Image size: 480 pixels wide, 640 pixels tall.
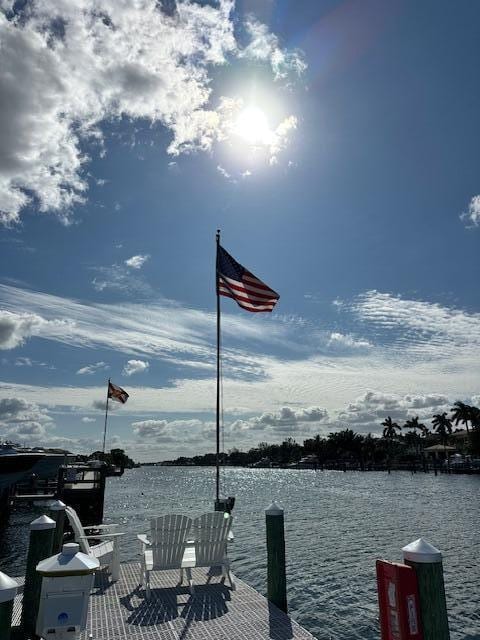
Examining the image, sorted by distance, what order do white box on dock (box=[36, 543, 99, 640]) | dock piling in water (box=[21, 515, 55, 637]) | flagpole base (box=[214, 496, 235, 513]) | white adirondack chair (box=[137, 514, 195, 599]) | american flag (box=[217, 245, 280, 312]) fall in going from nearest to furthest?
white box on dock (box=[36, 543, 99, 640]), dock piling in water (box=[21, 515, 55, 637]), white adirondack chair (box=[137, 514, 195, 599]), flagpole base (box=[214, 496, 235, 513]), american flag (box=[217, 245, 280, 312])

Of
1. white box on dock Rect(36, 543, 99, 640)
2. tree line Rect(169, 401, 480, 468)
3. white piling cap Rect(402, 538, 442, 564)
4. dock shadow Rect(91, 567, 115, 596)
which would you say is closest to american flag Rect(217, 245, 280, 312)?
dock shadow Rect(91, 567, 115, 596)

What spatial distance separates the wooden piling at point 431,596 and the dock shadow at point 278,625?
2.53 meters

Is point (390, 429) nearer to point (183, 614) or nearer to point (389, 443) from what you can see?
point (389, 443)

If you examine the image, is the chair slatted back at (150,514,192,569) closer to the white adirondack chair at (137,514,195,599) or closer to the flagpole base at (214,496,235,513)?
→ the white adirondack chair at (137,514,195,599)

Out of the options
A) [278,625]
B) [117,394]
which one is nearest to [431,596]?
[278,625]

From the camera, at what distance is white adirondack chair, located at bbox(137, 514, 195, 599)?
7684 millimetres

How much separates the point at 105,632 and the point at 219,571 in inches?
136

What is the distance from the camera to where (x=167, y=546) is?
7.74 meters

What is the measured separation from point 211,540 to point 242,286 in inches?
248

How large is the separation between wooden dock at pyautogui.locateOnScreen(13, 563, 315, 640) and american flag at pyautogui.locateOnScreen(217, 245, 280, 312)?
6436mm

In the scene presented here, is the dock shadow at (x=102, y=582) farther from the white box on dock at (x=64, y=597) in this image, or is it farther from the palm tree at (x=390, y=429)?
the palm tree at (x=390, y=429)

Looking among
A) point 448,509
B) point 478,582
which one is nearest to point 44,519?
point 478,582

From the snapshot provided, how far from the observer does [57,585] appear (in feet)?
16.0

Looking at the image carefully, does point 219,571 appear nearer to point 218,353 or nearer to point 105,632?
point 105,632
